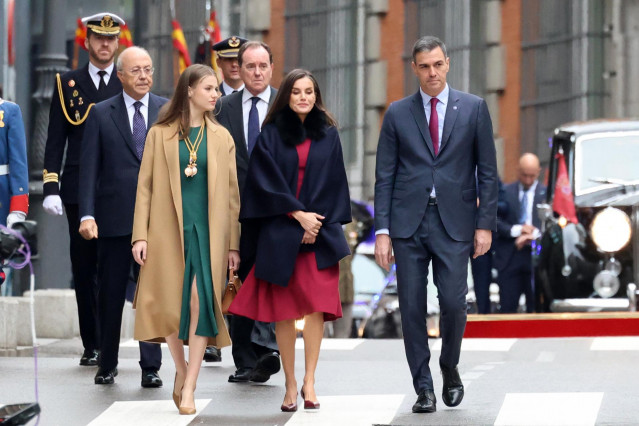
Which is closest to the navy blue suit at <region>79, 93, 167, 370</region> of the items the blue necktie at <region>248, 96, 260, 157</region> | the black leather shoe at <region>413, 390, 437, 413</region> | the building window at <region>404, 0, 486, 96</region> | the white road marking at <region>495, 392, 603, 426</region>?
the blue necktie at <region>248, 96, 260, 157</region>

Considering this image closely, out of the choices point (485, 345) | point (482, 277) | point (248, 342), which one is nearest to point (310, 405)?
point (248, 342)

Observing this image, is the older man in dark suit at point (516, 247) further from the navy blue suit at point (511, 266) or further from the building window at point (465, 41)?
the building window at point (465, 41)

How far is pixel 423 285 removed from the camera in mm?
10359

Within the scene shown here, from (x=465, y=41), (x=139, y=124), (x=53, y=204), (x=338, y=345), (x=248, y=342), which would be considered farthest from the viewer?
(x=465, y=41)

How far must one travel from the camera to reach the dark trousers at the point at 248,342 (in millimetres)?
11656

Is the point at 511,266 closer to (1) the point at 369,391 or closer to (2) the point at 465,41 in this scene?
(1) the point at 369,391

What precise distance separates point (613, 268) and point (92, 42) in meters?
6.03

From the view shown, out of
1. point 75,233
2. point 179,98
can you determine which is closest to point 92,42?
point 75,233

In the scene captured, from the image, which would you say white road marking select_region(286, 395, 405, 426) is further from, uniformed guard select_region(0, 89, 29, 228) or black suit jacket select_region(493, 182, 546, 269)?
black suit jacket select_region(493, 182, 546, 269)

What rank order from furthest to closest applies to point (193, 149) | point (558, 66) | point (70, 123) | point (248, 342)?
1. point (558, 66)
2. point (70, 123)
3. point (248, 342)
4. point (193, 149)

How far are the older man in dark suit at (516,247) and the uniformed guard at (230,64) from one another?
21.0ft

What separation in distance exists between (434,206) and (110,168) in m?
2.32

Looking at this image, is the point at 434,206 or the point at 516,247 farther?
the point at 516,247

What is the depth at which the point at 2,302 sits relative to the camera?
13922 millimetres
